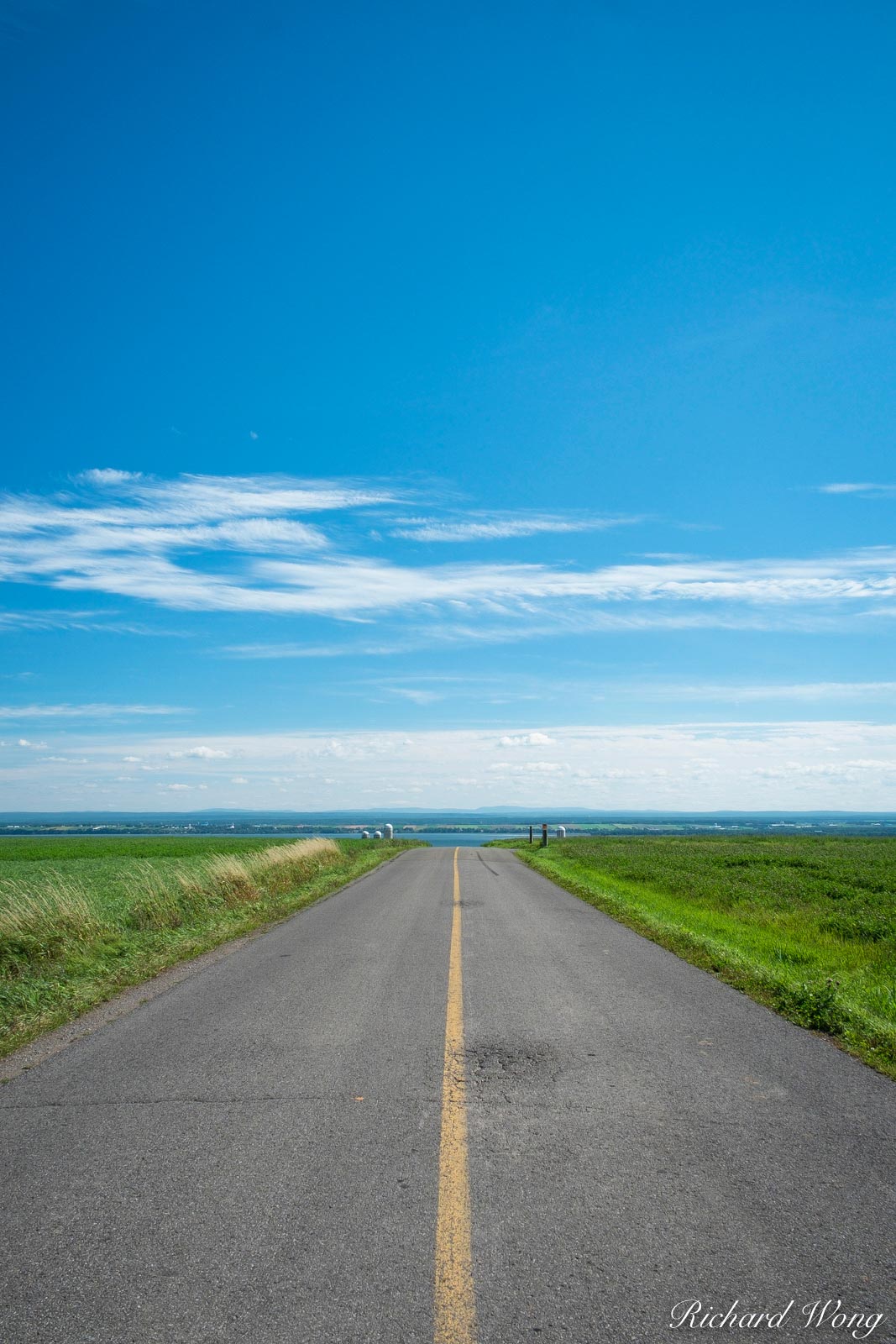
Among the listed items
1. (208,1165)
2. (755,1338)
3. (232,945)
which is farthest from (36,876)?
(755,1338)

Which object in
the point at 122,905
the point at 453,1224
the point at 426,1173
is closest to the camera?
the point at 453,1224

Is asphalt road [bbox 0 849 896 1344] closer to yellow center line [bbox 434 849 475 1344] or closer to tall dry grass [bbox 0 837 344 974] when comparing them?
yellow center line [bbox 434 849 475 1344]

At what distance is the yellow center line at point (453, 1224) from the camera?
127 inches

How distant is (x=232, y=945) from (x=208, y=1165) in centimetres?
880

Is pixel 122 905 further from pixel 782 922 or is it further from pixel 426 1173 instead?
pixel 426 1173

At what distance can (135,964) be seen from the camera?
35.7 ft

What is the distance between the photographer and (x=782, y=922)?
1584 centimetres

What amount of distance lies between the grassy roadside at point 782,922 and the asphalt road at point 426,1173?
2.11 ft

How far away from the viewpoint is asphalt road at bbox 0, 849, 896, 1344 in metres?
3.35

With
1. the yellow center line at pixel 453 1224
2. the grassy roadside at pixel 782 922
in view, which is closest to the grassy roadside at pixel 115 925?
the yellow center line at pixel 453 1224

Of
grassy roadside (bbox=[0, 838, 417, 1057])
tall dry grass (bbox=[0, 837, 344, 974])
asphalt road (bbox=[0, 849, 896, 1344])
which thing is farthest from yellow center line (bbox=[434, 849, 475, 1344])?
tall dry grass (bbox=[0, 837, 344, 974])

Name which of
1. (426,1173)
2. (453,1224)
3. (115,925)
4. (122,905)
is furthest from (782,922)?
(122,905)

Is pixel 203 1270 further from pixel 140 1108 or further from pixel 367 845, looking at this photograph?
pixel 367 845

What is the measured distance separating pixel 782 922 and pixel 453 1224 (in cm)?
1385
